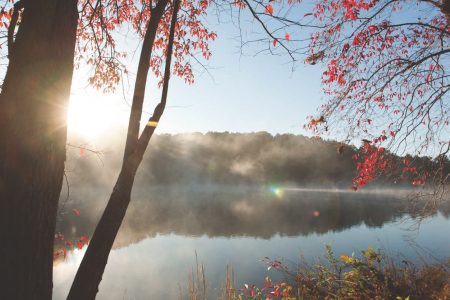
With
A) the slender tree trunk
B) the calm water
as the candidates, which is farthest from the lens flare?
the slender tree trunk

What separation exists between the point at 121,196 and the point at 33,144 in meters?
0.69

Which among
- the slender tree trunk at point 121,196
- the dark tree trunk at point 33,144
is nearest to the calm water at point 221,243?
the slender tree trunk at point 121,196

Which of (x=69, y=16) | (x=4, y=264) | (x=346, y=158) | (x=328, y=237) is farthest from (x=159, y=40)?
(x=346, y=158)

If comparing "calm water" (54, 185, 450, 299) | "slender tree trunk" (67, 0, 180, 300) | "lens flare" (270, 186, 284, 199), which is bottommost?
"calm water" (54, 185, 450, 299)

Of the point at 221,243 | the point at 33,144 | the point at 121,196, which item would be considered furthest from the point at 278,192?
the point at 33,144

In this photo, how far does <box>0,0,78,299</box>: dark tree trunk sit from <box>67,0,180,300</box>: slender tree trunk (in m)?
0.28

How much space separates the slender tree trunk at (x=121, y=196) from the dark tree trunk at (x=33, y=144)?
28 centimetres

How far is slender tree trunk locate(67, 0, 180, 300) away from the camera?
198cm

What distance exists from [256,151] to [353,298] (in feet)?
291

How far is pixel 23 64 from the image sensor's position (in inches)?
66.6

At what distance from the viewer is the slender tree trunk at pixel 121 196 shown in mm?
1979

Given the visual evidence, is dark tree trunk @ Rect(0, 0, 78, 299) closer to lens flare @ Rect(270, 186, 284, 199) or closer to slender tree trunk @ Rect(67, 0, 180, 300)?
slender tree trunk @ Rect(67, 0, 180, 300)

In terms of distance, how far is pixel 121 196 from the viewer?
2150mm

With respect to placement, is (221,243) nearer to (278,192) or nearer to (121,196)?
(121,196)
